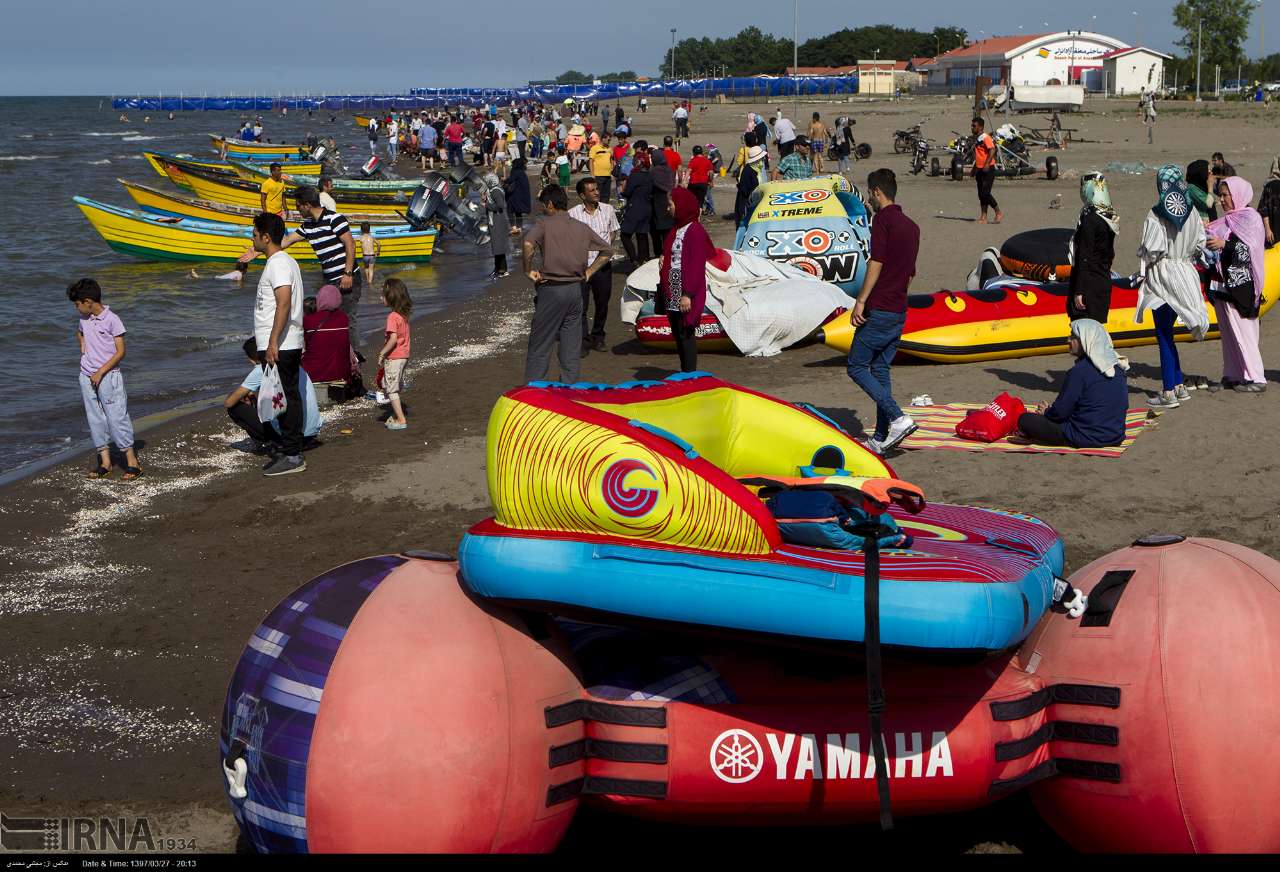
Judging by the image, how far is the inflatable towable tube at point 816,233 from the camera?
1422cm

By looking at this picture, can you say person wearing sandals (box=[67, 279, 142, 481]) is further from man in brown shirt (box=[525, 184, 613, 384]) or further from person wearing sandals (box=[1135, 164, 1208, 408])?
person wearing sandals (box=[1135, 164, 1208, 408])

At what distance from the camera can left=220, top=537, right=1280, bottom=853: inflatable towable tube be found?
3842 mm

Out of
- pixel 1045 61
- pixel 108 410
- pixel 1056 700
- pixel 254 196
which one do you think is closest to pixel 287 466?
pixel 108 410

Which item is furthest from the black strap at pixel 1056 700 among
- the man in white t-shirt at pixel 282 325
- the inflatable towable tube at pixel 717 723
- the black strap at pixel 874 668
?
the man in white t-shirt at pixel 282 325

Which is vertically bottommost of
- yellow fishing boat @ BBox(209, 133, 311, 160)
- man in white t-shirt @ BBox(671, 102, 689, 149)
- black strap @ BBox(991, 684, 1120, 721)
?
black strap @ BBox(991, 684, 1120, 721)

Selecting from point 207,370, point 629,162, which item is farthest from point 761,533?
point 629,162

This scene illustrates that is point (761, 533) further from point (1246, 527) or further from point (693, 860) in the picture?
point (1246, 527)

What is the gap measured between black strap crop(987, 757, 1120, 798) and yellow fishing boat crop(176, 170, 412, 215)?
21.2 meters

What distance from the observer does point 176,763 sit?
5277 mm

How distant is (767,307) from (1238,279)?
4.55m

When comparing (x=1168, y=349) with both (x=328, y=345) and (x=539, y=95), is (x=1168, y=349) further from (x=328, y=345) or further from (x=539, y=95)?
(x=539, y=95)

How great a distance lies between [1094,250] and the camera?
380 inches

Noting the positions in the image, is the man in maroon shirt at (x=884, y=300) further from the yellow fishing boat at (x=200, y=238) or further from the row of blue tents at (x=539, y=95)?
the row of blue tents at (x=539, y=95)

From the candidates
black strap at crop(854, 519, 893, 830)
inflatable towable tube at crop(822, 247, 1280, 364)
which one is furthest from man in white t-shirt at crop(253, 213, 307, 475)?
black strap at crop(854, 519, 893, 830)
